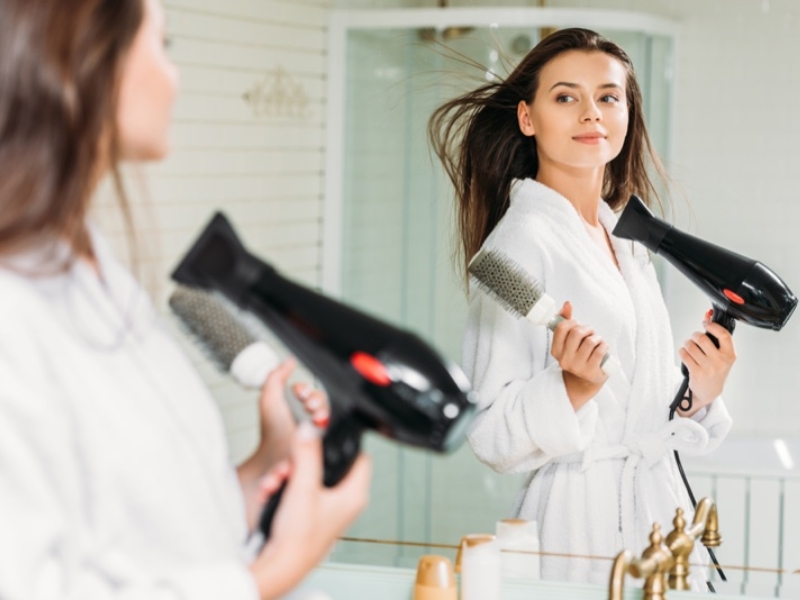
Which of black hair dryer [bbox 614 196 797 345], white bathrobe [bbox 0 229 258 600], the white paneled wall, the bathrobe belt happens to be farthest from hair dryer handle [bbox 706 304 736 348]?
white bathrobe [bbox 0 229 258 600]

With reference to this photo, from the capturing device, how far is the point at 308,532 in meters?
0.68

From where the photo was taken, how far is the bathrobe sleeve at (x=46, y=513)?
1.90 feet

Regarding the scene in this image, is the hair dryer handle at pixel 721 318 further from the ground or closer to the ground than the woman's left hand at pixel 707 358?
further from the ground

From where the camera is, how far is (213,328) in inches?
35.5

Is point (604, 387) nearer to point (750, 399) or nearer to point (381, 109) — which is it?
point (750, 399)

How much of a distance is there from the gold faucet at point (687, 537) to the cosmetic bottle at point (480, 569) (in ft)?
0.66

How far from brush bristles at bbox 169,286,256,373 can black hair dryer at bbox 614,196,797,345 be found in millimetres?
549

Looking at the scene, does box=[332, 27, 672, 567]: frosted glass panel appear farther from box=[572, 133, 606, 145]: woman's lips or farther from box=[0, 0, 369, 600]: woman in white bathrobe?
box=[0, 0, 369, 600]: woman in white bathrobe

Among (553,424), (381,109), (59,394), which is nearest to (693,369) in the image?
(553,424)

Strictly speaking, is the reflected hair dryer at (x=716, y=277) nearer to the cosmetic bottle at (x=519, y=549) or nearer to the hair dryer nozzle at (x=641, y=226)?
the hair dryer nozzle at (x=641, y=226)

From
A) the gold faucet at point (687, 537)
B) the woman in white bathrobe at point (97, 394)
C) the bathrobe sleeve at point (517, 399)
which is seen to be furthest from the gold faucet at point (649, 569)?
the woman in white bathrobe at point (97, 394)

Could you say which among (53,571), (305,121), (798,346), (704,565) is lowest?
(704,565)

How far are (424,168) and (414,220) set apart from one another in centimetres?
7

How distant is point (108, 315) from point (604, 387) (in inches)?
27.4
